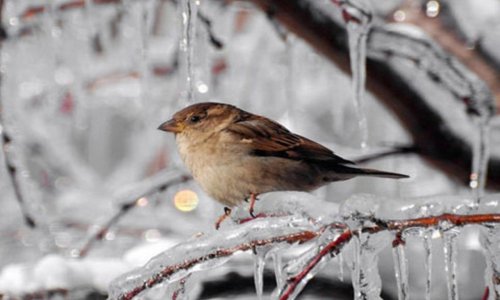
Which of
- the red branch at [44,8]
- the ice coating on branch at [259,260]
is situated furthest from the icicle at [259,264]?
the red branch at [44,8]

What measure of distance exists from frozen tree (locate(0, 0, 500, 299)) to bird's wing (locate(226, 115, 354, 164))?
0.20m

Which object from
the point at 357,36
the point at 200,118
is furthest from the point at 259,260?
the point at 357,36

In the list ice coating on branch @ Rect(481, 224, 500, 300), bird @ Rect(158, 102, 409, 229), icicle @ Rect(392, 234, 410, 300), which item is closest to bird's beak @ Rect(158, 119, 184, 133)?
bird @ Rect(158, 102, 409, 229)

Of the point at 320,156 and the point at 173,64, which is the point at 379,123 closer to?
the point at 173,64

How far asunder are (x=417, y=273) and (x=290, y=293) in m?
1.43

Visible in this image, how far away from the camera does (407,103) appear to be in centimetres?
346

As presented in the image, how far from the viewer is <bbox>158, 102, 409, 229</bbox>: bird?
2.57 m

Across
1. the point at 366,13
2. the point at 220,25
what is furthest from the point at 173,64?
the point at 366,13

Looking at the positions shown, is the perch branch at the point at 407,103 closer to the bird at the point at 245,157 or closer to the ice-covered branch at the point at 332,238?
the bird at the point at 245,157

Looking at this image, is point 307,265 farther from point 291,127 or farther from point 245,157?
point 291,127

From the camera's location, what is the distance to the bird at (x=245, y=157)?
2.57m

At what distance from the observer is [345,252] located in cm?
167

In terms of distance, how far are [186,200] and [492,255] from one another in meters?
4.17

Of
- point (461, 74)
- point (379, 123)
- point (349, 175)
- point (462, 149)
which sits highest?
point (379, 123)
